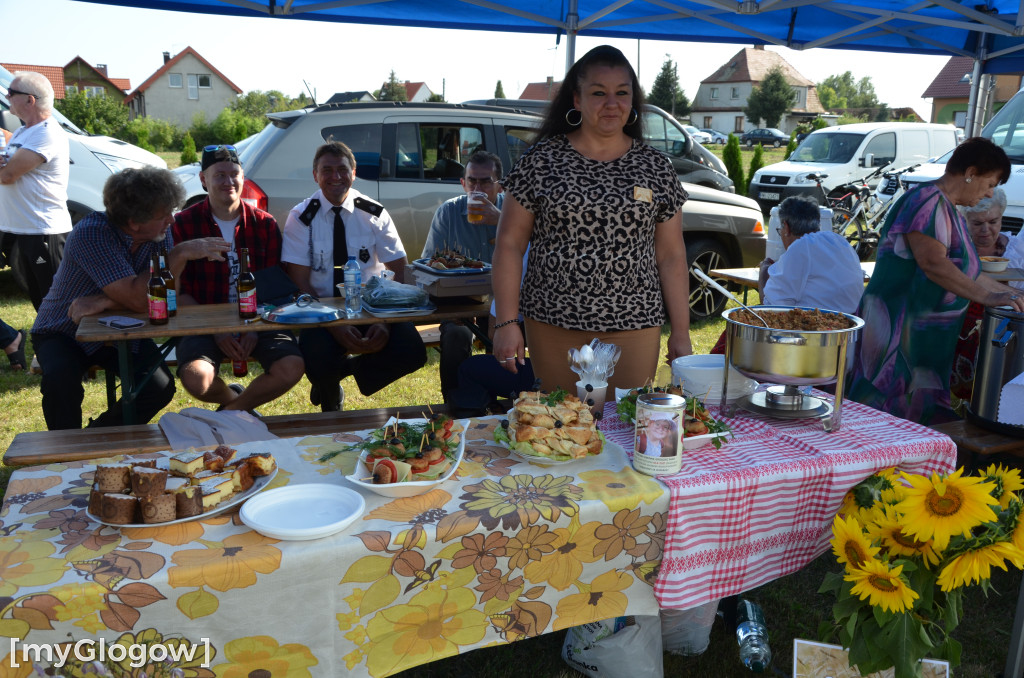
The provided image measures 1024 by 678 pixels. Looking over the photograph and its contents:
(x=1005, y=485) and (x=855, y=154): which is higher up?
(x=855, y=154)

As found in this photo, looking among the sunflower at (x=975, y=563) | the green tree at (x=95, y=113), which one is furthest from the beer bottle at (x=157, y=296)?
the green tree at (x=95, y=113)

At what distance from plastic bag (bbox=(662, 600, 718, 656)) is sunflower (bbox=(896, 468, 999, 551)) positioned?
2.50 feet

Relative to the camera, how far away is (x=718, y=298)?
7559mm

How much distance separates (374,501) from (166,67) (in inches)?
2720

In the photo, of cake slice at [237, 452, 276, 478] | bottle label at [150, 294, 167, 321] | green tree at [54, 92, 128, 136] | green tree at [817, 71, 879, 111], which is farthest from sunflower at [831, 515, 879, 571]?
green tree at [817, 71, 879, 111]

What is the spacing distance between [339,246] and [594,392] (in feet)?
7.92

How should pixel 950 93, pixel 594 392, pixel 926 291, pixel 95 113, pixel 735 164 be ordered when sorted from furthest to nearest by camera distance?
pixel 950 93 → pixel 95 113 → pixel 735 164 → pixel 926 291 → pixel 594 392

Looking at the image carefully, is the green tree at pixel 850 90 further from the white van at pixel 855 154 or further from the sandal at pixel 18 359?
the sandal at pixel 18 359

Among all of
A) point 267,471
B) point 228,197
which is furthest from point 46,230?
point 267,471

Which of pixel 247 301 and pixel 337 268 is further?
pixel 337 268

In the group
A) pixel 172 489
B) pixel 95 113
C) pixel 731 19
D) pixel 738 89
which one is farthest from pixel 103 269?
pixel 738 89

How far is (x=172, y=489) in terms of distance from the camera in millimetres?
1761

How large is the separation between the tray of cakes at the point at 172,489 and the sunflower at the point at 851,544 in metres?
1.48

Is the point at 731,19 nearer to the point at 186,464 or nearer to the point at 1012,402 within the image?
the point at 1012,402
